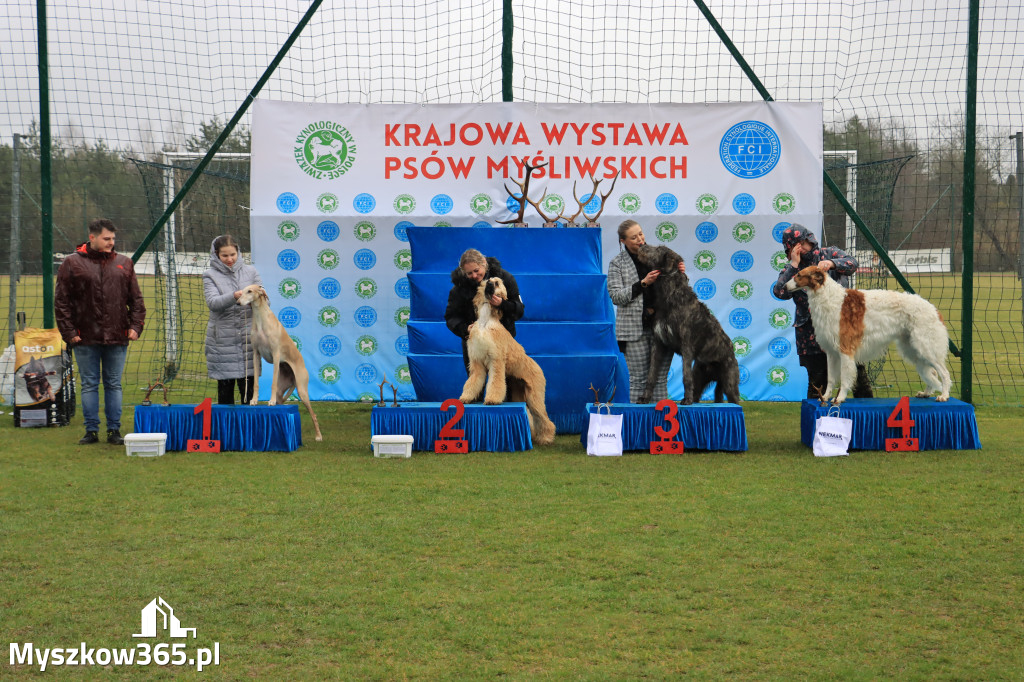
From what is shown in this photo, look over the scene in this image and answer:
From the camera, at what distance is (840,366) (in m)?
6.36

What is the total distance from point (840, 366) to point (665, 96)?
3.94 meters

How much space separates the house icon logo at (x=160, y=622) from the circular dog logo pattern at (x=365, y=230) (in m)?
6.17

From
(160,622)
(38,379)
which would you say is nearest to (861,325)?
(160,622)

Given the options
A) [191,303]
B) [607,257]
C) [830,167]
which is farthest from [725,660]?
[191,303]

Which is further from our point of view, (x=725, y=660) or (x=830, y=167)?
(x=830, y=167)

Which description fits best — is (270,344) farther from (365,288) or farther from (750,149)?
(750,149)

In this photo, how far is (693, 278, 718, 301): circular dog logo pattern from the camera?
30.4 ft

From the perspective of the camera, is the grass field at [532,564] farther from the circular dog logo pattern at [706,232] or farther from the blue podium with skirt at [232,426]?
the circular dog logo pattern at [706,232]

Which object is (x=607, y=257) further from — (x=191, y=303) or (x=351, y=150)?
(x=191, y=303)

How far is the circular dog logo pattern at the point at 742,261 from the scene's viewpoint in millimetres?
9219

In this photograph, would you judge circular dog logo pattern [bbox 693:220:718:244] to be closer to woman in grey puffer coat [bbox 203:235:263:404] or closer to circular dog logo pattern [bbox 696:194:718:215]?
circular dog logo pattern [bbox 696:194:718:215]

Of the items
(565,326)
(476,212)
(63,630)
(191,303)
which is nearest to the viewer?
(63,630)

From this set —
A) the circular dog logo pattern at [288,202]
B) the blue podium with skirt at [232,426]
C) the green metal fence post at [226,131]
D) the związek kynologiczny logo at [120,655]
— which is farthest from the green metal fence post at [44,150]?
the związek kynologiczny logo at [120,655]

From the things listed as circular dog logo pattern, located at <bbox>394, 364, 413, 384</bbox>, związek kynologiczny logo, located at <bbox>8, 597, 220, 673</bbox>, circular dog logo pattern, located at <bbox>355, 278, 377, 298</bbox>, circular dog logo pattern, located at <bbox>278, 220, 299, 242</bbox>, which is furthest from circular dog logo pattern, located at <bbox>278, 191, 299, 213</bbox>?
związek kynologiczny logo, located at <bbox>8, 597, 220, 673</bbox>
